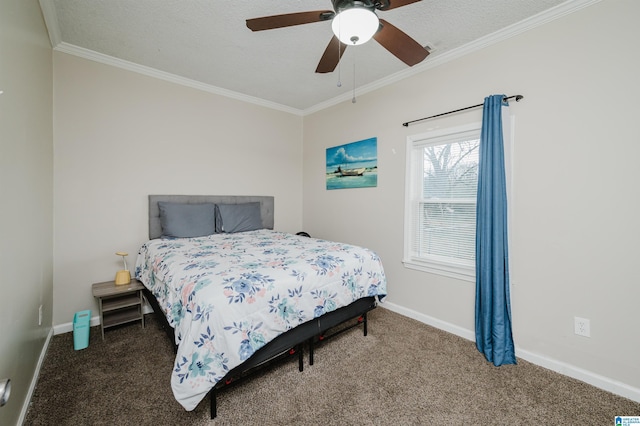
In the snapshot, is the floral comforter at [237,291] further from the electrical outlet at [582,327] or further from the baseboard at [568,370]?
the electrical outlet at [582,327]

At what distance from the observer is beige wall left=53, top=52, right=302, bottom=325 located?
2553 millimetres

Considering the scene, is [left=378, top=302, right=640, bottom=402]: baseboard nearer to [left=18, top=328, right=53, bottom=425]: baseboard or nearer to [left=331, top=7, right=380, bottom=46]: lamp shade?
[left=331, top=7, right=380, bottom=46]: lamp shade

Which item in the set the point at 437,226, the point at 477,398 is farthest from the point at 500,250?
the point at 477,398

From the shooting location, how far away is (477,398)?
1.74 metres

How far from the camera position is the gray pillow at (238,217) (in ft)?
10.9

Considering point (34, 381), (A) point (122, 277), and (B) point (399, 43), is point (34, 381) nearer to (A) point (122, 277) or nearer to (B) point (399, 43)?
(A) point (122, 277)

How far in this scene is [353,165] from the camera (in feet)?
11.6

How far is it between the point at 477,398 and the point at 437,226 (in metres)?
→ 1.51

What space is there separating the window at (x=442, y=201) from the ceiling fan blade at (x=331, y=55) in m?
1.28

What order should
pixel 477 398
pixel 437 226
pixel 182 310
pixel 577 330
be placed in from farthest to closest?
1. pixel 437 226
2. pixel 577 330
3. pixel 477 398
4. pixel 182 310

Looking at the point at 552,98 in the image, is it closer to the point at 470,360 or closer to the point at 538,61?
the point at 538,61

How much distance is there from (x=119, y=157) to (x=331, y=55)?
2.41 m

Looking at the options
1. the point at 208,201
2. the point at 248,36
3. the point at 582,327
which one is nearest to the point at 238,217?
the point at 208,201

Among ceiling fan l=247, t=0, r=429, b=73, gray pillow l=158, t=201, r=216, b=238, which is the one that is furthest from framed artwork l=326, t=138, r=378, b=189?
gray pillow l=158, t=201, r=216, b=238
